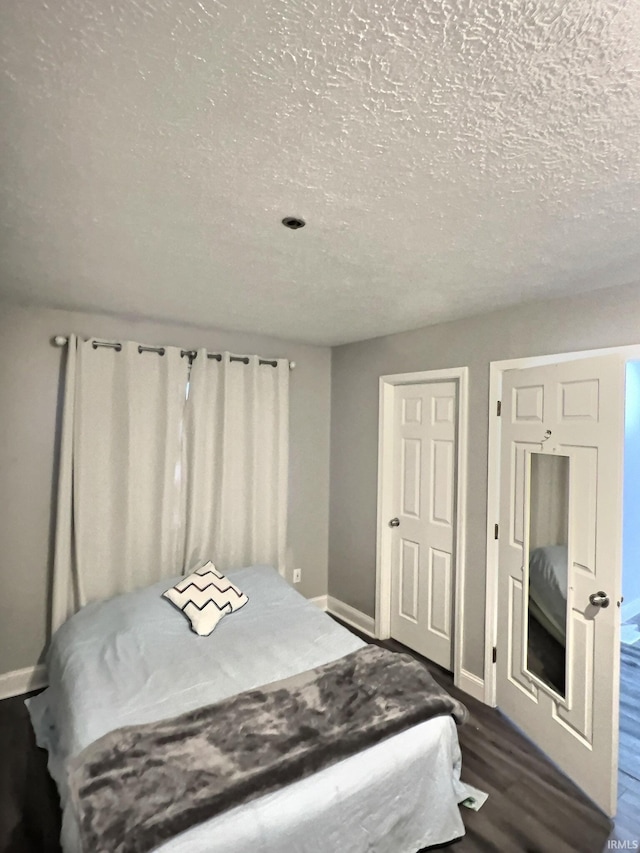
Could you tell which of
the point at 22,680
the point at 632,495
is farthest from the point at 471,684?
the point at 22,680

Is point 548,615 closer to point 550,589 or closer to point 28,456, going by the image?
point 550,589

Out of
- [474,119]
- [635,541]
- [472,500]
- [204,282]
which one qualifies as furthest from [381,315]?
[635,541]

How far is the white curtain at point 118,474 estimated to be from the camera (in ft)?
8.97

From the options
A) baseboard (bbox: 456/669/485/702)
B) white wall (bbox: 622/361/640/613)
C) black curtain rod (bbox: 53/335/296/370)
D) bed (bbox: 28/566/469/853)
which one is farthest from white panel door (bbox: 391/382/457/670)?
white wall (bbox: 622/361/640/613)

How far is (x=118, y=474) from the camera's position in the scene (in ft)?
9.61

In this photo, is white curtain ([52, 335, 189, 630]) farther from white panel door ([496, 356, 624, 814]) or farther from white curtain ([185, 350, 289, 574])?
white panel door ([496, 356, 624, 814])

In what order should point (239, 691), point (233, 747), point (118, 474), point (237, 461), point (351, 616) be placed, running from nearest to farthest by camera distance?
point (233, 747), point (239, 691), point (118, 474), point (237, 461), point (351, 616)

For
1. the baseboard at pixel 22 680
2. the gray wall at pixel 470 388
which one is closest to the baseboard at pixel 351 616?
the gray wall at pixel 470 388

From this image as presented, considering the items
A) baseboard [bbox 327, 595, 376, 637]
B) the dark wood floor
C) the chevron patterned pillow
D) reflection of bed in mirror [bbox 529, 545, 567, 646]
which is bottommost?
the dark wood floor

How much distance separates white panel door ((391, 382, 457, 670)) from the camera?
9.80 ft

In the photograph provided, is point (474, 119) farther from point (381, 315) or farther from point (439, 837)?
point (439, 837)

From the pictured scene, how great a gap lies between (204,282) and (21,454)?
64.7 inches

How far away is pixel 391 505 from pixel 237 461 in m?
1.27

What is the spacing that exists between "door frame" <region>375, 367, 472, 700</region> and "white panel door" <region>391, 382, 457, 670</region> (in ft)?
0.16
